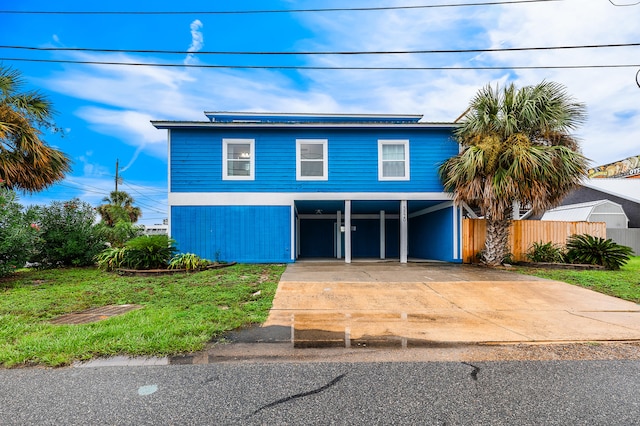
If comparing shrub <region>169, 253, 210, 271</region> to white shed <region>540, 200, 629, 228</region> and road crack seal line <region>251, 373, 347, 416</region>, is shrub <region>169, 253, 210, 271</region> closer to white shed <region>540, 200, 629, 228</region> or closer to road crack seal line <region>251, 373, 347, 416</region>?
road crack seal line <region>251, 373, 347, 416</region>

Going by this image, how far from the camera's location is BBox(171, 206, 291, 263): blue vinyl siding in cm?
1138

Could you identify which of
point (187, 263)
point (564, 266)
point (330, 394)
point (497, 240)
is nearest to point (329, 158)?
point (187, 263)

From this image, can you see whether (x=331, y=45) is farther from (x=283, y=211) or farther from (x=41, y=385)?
(x=41, y=385)

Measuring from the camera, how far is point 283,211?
38.2 feet

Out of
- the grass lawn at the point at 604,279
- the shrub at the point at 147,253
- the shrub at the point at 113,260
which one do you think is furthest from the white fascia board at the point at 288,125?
the grass lawn at the point at 604,279

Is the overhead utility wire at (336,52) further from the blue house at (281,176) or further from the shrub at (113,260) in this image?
the shrub at (113,260)

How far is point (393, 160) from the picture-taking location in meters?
11.9

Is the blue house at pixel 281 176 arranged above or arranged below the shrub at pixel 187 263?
above

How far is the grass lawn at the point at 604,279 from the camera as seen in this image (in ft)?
21.6

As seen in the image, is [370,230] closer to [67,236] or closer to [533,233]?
[533,233]

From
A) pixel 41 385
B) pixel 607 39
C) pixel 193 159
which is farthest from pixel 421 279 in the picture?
pixel 193 159

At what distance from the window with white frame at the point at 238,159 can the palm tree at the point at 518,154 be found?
7.27m

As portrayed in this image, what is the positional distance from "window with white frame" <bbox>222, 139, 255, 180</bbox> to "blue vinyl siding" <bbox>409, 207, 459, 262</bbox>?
7.61 meters

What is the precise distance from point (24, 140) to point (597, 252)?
1771 cm
